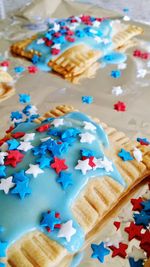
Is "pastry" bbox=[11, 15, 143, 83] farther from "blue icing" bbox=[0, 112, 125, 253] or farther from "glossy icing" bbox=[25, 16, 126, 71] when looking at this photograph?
"blue icing" bbox=[0, 112, 125, 253]

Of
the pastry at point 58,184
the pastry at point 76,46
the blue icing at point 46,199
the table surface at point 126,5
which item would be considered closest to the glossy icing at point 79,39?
the pastry at point 76,46

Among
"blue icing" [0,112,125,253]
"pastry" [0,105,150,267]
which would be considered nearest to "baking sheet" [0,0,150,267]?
"pastry" [0,105,150,267]

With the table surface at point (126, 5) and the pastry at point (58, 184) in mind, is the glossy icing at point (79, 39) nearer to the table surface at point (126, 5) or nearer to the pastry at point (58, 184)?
the table surface at point (126, 5)

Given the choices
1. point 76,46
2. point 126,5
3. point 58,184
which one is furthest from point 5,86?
point 126,5

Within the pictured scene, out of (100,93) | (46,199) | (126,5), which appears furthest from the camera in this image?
(126,5)

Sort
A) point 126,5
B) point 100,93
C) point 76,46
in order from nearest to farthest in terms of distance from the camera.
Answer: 1. point 100,93
2. point 76,46
3. point 126,5

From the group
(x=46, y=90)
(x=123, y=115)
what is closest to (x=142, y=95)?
(x=123, y=115)

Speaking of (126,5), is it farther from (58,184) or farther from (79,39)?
(58,184)
